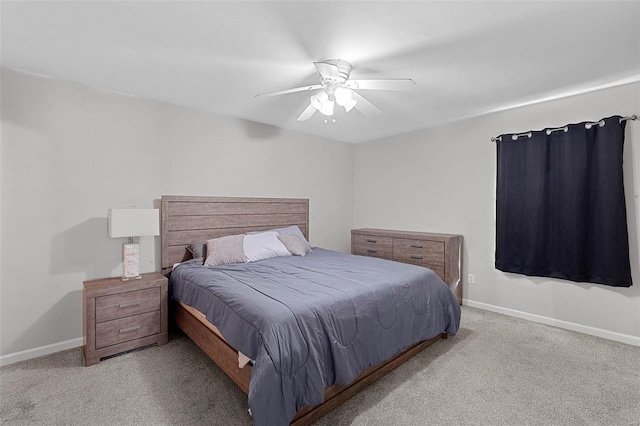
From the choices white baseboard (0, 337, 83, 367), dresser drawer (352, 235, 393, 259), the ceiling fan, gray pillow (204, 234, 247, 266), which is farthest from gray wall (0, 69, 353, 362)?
dresser drawer (352, 235, 393, 259)

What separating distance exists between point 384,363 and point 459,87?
2508mm

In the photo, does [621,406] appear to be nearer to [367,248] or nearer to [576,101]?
[576,101]

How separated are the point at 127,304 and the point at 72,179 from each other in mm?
1220

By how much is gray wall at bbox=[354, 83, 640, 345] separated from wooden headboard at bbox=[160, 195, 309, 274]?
1.51 metres

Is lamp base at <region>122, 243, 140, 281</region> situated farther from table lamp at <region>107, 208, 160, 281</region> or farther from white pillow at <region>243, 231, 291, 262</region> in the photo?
white pillow at <region>243, 231, 291, 262</region>

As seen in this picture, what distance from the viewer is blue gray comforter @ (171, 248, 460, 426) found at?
63.3 inches

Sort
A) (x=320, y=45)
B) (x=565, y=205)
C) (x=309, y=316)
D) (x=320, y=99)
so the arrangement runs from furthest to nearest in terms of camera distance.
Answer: (x=565, y=205)
(x=320, y=99)
(x=320, y=45)
(x=309, y=316)

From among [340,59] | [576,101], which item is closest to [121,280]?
[340,59]

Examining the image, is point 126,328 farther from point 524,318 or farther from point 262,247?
point 524,318

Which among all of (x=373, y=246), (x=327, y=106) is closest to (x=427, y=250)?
(x=373, y=246)

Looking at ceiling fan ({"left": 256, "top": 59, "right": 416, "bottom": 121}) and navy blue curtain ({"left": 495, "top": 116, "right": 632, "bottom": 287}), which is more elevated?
ceiling fan ({"left": 256, "top": 59, "right": 416, "bottom": 121})

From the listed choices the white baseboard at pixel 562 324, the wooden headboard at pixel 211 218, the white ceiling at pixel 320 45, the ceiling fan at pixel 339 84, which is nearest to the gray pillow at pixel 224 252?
the wooden headboard at pixel 211 218

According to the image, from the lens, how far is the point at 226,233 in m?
3.67

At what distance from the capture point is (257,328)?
172 cm
